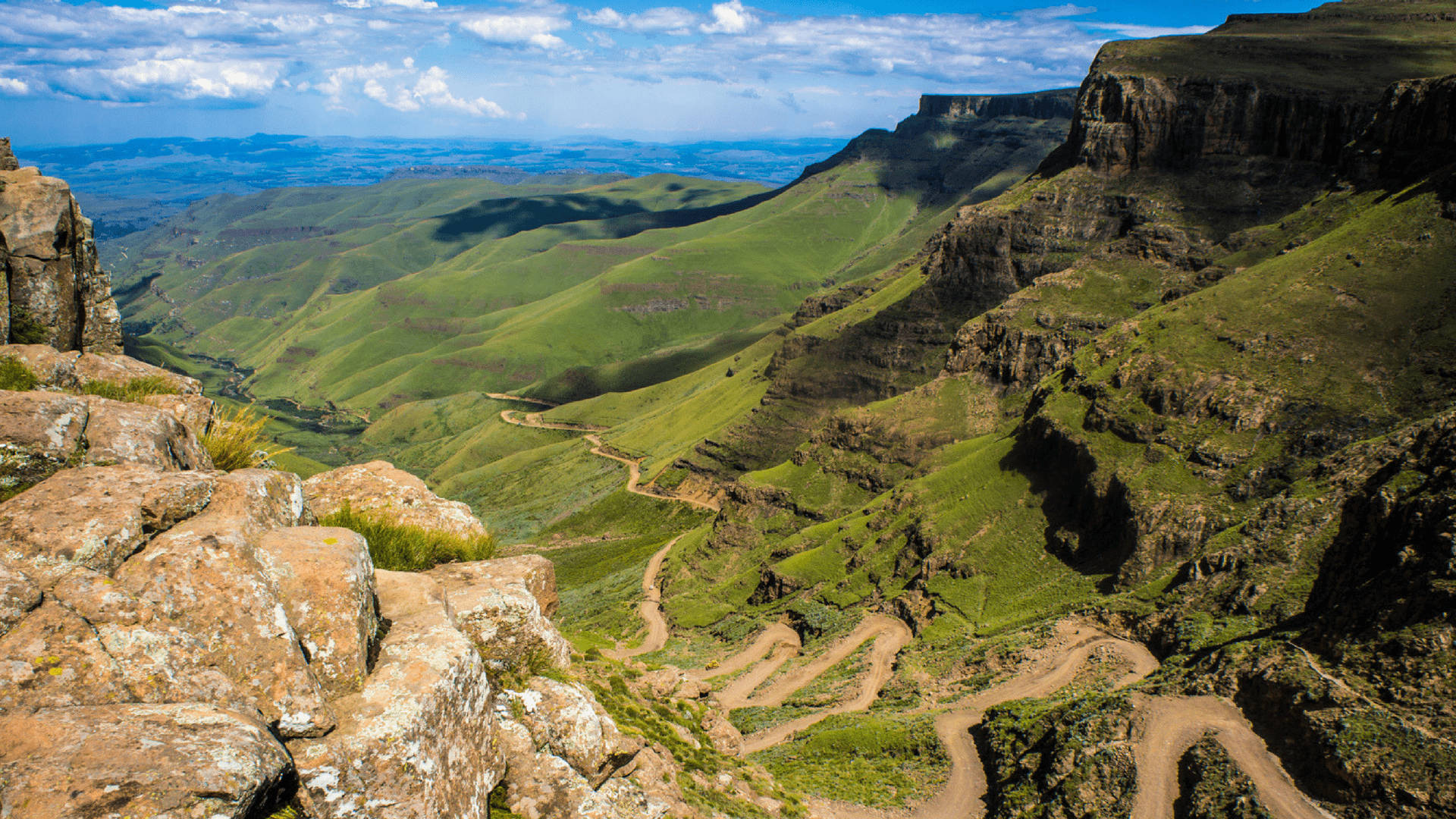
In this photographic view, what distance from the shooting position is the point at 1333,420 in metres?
68.6

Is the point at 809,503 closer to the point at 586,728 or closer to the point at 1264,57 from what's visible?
the point at 586,728

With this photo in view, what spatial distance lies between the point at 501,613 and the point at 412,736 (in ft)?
19.9

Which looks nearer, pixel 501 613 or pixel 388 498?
pixel 501 613

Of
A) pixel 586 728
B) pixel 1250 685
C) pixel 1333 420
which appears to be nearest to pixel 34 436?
pixel 586 728

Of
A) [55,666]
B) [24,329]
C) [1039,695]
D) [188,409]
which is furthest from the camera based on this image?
[1039,695]

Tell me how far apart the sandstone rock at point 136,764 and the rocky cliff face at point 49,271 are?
61.8 ft

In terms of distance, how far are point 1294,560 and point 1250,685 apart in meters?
17.5

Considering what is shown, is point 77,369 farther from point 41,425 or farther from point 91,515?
point 91,515

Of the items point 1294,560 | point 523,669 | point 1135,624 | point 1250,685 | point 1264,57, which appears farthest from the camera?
point 1264,57

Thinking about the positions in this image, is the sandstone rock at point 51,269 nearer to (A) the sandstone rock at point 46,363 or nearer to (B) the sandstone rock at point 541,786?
(A) the sandstone rock at point 46,363

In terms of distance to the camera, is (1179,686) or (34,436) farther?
(1179,686)

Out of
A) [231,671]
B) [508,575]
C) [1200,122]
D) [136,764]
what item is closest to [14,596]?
[231,671]

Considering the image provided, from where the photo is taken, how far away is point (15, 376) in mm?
18406

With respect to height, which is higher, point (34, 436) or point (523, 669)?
point (34, 436)
